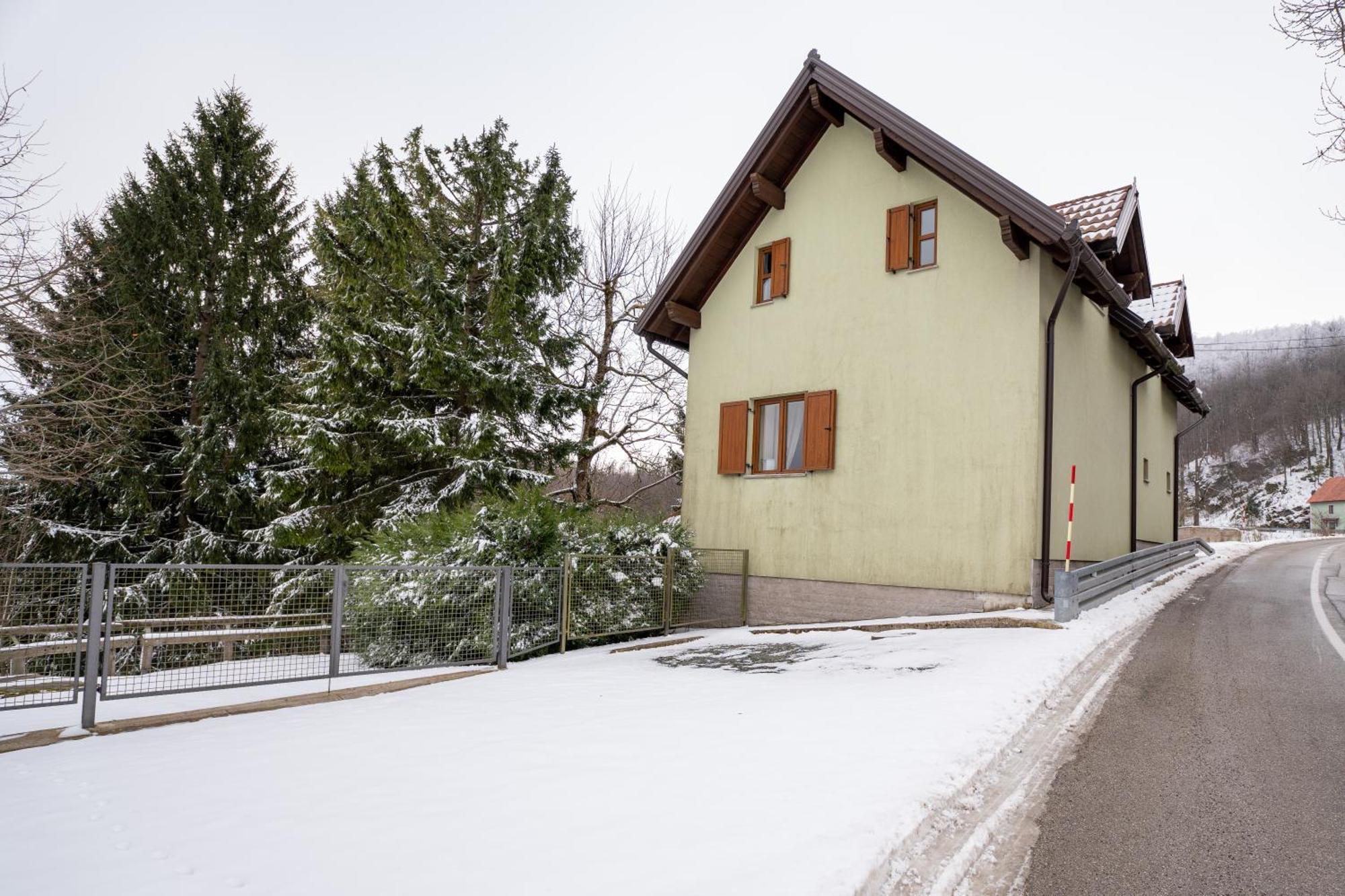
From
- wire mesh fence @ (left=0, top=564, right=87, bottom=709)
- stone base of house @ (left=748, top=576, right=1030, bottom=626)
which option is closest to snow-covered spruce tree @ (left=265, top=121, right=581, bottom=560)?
stone base of house @ (left=748, top=576, right=1030, bottom=626)

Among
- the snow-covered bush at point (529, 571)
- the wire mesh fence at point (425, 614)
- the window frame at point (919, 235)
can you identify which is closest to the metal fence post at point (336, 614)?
the snow-covered bush at point (529, 571)

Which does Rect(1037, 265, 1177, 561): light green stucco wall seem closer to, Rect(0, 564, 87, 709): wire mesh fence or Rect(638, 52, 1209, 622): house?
Rect(638, 52, 1209, 622): house

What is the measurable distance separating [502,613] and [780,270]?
7.81 m

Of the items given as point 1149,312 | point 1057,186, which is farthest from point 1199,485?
point 1149,312

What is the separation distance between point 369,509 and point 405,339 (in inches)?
132

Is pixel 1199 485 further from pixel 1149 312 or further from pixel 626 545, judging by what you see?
pixel 626 545

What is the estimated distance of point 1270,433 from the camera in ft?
283

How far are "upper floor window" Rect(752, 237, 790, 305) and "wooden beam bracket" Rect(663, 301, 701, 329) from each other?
1.29 meters

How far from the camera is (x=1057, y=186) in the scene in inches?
1730

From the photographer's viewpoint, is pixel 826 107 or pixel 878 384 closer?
pixel 878 384

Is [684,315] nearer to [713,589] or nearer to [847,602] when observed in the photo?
[713,589]

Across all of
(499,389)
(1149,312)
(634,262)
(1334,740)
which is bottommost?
(1334,740)

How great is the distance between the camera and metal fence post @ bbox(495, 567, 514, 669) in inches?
336

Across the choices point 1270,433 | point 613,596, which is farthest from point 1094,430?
point 1270,433
